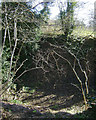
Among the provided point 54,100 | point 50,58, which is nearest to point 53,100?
point 54,100

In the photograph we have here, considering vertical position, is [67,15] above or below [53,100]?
above

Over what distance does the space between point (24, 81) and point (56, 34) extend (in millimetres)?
2745

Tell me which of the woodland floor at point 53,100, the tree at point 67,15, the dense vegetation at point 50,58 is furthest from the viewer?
the tree at point 67,15

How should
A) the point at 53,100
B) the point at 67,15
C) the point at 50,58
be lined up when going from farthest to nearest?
the point at 50,58 → the point at 67,15 → the point at 53,100

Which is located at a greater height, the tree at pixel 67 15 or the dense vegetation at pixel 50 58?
the tree at pixel 67 15

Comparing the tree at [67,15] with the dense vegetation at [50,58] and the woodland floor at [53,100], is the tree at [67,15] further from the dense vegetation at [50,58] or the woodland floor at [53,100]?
the woodland floor at [53,100]

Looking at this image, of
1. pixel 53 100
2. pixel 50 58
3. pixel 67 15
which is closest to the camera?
pixel 53 100

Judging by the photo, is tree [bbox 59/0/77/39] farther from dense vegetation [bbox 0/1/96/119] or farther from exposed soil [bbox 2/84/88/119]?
exposed soil [bbox 2/84/88/119]

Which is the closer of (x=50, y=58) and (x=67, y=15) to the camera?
(x=67, y=15)

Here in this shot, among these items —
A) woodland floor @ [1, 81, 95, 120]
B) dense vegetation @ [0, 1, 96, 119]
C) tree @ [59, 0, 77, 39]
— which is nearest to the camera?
woodland floor @ [1, 81, 95, 120]

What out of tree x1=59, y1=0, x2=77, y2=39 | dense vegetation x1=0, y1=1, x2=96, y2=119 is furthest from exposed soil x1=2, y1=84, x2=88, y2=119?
tree x1=59, y1=0, x2=77, y2=39

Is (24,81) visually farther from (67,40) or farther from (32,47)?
(67,40)

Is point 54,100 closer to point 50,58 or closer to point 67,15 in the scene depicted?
point 50,58

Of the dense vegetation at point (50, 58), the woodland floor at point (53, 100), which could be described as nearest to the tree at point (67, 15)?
the dense vegetation at point (50, 58)
